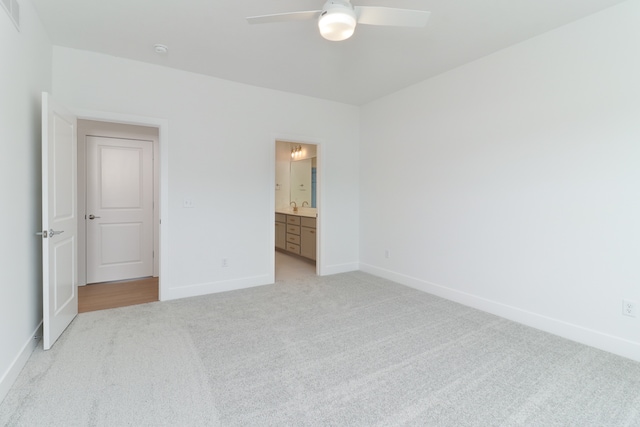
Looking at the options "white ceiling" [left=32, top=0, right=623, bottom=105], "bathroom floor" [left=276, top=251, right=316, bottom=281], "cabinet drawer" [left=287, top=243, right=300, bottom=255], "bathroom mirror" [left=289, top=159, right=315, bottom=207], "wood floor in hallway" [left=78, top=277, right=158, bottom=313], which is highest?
"white ceiling" [left=32, top=0, right=623, bottom=105]

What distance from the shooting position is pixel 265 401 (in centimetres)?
175

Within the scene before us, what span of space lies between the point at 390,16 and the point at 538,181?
201 centimetres

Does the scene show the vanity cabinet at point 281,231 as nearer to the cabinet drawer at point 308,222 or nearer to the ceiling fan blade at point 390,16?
the cabinet drawer at point 308,222

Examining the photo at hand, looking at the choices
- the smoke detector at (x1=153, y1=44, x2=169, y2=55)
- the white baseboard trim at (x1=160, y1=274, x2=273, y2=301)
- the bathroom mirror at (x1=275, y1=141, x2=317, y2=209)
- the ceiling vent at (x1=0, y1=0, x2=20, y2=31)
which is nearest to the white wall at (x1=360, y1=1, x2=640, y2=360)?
the white baseboard trim at (x1=160, y1=274, x2=273, y2=301)

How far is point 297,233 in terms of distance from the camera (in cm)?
576

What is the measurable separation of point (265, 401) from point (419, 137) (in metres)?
3.34

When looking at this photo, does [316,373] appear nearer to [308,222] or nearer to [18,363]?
[18,363]

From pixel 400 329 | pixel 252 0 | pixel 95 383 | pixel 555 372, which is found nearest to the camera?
pixel 95 383

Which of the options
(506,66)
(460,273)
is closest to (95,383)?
(460,273)

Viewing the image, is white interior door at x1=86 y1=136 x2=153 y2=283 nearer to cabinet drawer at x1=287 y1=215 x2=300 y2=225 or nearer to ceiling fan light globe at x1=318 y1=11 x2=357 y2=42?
cabinet drawer at x1=287 y1=215 x2=300 y2=225

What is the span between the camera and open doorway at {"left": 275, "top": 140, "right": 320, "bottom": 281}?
16.8 ft

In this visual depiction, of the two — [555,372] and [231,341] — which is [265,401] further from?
[555,372]

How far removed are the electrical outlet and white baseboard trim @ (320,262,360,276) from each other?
3.13m

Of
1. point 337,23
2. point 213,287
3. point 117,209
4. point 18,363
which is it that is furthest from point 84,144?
point 337,23
